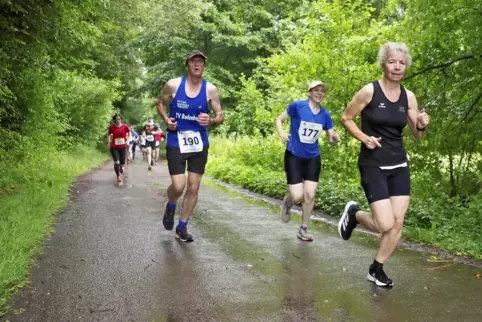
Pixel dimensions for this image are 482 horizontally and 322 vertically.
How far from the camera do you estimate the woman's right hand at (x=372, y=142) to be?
174 inches

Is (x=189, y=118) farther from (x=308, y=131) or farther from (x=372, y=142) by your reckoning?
(x=372, y=142)

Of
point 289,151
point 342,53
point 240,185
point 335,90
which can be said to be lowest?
point 240,185

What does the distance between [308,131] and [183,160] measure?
68.5 inches

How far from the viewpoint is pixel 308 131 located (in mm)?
6676

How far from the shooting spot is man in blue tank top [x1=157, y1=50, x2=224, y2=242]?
6066 millimetres

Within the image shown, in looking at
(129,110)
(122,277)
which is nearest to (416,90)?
(122,277)

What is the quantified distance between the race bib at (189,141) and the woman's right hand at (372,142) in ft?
7.85

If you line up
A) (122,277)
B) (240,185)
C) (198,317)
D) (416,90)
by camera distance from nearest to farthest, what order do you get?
(198,317) → (122,277) → (416,90) → (240,185)

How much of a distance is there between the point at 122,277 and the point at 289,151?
3.02 m

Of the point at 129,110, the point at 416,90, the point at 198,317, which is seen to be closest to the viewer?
the point at 198,317

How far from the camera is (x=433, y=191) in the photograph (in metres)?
9.08

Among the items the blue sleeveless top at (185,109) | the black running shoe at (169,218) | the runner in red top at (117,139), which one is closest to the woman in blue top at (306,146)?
the blue sleeveless top at (185,109)

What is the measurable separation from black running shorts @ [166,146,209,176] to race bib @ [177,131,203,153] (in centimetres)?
6

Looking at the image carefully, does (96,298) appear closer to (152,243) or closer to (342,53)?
(152,243)
